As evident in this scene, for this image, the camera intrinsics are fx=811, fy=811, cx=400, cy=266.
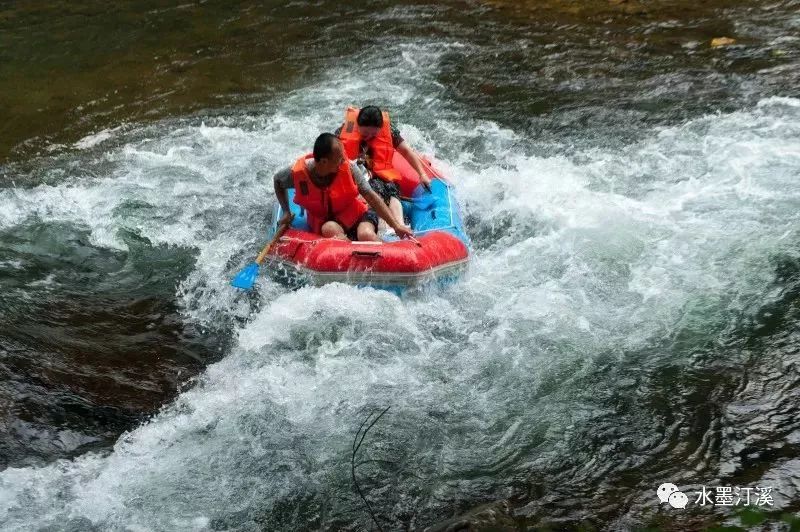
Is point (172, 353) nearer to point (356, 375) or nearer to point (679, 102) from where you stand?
point (356, 375)

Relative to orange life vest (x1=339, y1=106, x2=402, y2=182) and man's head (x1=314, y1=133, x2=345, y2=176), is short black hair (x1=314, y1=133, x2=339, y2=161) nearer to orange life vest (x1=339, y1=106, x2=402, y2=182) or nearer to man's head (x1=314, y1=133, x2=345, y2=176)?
man's head (x1=314, y1=133, x2=345, y2=176)

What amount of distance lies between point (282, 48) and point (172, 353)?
20.1ft

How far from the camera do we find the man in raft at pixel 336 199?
5.72m

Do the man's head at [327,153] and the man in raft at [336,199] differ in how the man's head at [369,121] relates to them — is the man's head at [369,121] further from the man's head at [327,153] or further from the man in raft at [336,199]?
the man's head at [327,153]

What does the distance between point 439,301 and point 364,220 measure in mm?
844

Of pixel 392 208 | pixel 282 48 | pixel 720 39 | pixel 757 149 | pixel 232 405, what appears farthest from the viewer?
pixel 282 48

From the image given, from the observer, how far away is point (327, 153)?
211 inches

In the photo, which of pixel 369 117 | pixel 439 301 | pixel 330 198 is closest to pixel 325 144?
pixel 330 198

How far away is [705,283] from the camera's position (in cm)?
561

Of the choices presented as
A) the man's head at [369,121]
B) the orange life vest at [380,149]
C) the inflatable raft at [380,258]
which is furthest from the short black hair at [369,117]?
the inflatable raft at [380,258]

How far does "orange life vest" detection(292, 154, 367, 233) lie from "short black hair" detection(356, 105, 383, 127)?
667 mm

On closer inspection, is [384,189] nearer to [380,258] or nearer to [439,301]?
[380,258]

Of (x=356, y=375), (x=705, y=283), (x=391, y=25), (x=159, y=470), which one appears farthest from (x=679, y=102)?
(x=159, y=470)

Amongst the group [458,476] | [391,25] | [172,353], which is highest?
[391,25]
